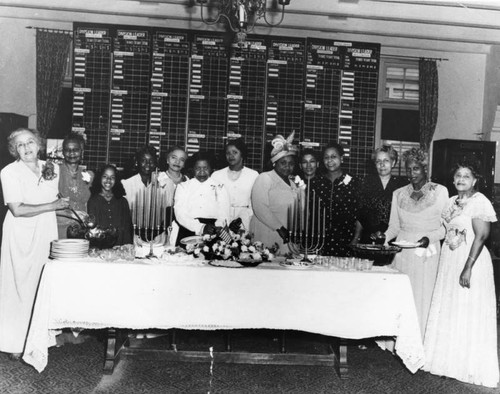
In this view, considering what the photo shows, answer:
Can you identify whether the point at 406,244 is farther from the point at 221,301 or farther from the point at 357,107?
the point at 357,107

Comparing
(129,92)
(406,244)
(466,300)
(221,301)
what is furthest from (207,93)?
(466,300)

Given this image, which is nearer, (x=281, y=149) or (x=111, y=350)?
(x=111, y=350)

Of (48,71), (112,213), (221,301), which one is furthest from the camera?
(48,71)

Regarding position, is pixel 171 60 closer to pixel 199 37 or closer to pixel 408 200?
pixel 199 37

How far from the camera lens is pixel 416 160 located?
14.2ft

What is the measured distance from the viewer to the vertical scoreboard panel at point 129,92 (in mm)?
6820

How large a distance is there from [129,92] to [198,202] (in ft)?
8.59

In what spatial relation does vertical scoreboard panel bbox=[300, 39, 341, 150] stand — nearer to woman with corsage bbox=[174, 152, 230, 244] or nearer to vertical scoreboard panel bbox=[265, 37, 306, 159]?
vertical scoreboard panel bbox=[265, 37, 306, 159]

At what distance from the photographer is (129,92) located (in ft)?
22.6

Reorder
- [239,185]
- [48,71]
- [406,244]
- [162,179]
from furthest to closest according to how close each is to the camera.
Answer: [48,71], [239,185], [162,179], [406,244]

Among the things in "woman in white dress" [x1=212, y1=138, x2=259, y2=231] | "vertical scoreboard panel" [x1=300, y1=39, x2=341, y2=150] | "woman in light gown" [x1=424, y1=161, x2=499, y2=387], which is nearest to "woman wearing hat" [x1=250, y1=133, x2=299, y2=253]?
"woman in white dress" [x1=212, y1=138, x2=259, y2=231]

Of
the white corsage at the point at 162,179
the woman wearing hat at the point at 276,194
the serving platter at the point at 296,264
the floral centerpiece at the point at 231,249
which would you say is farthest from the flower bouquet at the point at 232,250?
the white corsage at the point at 162,179

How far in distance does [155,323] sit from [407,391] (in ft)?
5.90

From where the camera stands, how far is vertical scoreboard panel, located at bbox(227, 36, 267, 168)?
22.9 ft
